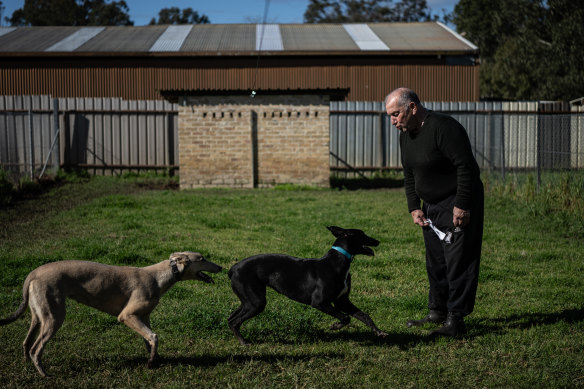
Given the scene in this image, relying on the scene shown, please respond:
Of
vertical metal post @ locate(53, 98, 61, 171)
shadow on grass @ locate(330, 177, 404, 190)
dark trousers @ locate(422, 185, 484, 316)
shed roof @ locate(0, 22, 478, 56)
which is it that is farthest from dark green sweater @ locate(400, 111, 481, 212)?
shed roof @ locate(0, 22, 478, 56)

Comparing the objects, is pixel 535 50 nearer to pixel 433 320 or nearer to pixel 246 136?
pixel 246 136

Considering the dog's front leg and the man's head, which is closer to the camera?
the dog's front leg

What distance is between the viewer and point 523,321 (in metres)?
5.57

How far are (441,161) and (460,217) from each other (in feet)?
1.59

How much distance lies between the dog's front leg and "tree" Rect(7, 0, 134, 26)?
59407mm

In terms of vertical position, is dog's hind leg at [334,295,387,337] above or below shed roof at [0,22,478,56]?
below

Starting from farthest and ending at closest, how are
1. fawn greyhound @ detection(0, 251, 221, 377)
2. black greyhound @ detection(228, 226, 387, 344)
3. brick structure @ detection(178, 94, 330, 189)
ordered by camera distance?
brick structure @ detection(178, 94, 330, 189) < black greyhound @ detection(228, 226, 387, 344) < fawn greyhound @ detection(0, 251, 221, 377)

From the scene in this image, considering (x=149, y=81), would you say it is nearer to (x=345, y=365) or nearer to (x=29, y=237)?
(x=29, y=237)

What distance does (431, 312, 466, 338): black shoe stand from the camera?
5.14m

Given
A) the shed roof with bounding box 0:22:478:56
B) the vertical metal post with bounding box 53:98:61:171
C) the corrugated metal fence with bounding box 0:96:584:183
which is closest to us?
the vertical metal post with bounding box 53:98:61:171

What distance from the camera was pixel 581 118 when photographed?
12.5 m

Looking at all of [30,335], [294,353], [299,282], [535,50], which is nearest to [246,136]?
[299,282]

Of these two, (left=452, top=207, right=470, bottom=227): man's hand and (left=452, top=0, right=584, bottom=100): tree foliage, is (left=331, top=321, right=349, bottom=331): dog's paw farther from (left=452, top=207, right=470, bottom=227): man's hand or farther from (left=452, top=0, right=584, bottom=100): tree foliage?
(left=452, top=0, right=584, bottom=100): tree foliage

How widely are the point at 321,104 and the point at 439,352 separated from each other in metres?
11.9
